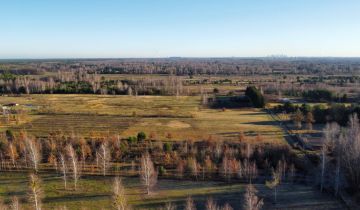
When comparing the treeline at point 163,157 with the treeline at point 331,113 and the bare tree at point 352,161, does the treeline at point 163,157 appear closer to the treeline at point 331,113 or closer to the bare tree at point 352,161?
the bare tree at point 352,161

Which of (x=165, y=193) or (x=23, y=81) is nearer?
(x=165, y=193)

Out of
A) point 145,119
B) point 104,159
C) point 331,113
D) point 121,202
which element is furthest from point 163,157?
point 331,113

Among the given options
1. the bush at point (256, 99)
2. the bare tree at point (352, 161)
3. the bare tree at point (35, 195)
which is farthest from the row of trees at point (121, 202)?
the bush at point (256, 99)

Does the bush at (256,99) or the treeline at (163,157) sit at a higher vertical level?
the bush at (256,99)

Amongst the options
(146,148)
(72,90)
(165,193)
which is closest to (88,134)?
(146,148)

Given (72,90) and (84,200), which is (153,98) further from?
(84,200)

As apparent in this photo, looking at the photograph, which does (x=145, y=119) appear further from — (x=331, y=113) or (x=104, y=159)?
(x=331, y=113)

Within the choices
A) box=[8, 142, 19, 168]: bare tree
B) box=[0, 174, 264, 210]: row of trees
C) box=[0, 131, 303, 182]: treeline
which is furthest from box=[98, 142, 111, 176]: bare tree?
box=[8, 142, 19, 168]: bare tree
